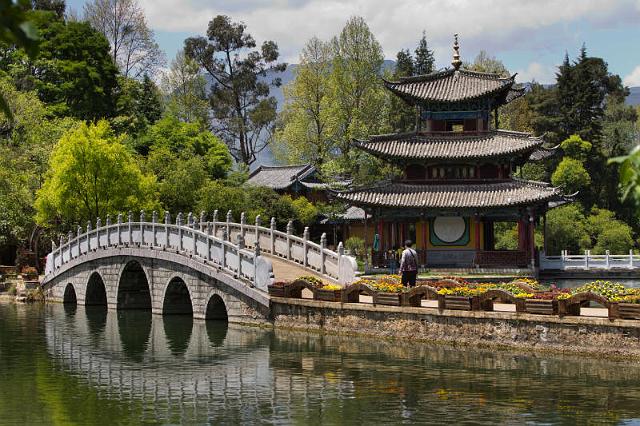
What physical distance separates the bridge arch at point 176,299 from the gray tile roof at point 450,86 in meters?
14.3

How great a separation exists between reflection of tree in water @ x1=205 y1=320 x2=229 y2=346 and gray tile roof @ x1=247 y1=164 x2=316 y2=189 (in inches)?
1274

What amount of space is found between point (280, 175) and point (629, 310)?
157ft

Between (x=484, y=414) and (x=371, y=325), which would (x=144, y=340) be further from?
(x=484, y=414)

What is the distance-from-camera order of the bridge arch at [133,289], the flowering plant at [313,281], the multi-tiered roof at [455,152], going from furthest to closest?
the multi-tiered roof at [455,152], the bridge arch at [133,289], the flowering plant at [313,281]

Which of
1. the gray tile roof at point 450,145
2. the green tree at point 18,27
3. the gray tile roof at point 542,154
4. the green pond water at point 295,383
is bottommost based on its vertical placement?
the green pond water at point 295,383

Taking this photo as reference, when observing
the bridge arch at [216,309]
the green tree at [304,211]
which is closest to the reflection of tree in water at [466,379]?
the bridge arch at [216,309]

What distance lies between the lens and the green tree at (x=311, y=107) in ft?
209

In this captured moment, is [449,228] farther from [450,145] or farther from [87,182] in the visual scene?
[87,182]

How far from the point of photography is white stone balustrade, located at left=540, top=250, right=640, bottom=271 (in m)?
45.2

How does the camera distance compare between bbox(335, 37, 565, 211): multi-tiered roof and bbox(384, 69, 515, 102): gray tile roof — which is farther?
bbox(384, 69, 515, 102): gray tile roof

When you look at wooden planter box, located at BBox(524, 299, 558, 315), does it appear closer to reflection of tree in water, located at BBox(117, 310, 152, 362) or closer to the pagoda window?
reflection of tree in water, located at BBox(117, 310, 152, 362)

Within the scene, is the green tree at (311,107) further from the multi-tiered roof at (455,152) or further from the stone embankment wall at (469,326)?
the stone embankment wall at (469,326)

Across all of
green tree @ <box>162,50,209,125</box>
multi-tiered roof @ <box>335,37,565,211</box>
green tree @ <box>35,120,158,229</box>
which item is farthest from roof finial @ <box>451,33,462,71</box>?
green tree @ <box>162,50,209,125</box>

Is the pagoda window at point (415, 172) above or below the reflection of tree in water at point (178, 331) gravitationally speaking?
above
